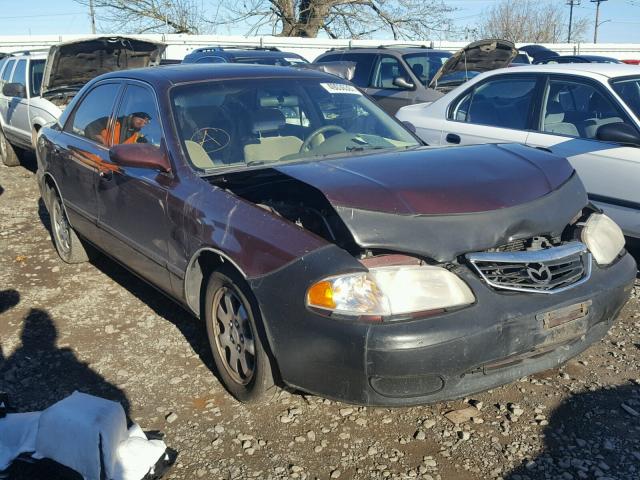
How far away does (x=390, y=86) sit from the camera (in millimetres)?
10352

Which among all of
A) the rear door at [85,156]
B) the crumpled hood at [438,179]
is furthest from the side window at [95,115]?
the crumpled hood at [438,179]

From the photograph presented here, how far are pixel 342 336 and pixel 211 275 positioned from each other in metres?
0.99

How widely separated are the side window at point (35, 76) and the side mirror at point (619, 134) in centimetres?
781

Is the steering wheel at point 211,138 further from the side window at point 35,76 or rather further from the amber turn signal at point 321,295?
the side window at point 35,76

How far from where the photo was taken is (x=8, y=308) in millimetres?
4812

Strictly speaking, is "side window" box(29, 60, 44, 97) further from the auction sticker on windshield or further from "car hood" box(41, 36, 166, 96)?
the auction sticker on windshield

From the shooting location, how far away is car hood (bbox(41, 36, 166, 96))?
28.9ft

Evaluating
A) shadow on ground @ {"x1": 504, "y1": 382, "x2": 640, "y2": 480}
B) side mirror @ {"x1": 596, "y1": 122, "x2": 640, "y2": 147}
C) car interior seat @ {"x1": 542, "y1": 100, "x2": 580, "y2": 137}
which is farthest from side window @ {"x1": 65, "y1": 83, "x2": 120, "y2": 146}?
side mirror @ {"x1": 596, "y1": 122, "x2": 640, "y2": 147}

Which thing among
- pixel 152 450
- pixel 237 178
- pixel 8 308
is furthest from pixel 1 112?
pixel 152 450

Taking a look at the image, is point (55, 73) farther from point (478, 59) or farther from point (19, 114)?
point (478, 59)

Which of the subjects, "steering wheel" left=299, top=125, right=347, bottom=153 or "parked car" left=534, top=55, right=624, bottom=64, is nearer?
"steering wheel" left=299, top=125, right=347, bottom=153

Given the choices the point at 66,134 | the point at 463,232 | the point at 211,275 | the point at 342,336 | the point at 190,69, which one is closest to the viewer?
the point at 342,336

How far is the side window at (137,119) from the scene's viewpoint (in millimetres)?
4012

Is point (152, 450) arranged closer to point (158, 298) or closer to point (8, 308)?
point (158, 298)
